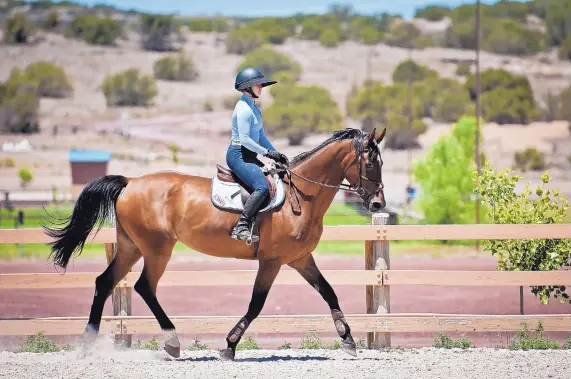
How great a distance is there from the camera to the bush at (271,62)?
103 metres

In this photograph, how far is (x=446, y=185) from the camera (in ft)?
112

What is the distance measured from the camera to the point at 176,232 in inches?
371

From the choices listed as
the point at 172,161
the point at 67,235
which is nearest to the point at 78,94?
the point at 172,161

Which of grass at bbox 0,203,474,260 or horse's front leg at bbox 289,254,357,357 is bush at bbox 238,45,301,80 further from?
horse's front leg at bbox 289,254,357,357

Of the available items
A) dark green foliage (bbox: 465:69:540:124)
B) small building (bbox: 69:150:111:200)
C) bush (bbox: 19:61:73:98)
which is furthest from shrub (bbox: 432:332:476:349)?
bush (bbox: 19:61:73:98)

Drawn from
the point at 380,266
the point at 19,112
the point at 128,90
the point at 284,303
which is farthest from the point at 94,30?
the point at 380,266

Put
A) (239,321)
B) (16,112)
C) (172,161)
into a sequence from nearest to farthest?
1. (239,321)
2. (172,161)
3. (16,112)

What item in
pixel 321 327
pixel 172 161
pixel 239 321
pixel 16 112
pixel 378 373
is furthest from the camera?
pixel 16 112

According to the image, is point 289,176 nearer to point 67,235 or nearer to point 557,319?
point 67,235

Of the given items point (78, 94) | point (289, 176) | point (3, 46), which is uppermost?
point (3, 46)

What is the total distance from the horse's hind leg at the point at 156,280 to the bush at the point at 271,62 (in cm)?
9279

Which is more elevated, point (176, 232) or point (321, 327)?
point (176, 232)

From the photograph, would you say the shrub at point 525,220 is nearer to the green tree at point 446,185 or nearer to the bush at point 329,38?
the green tree at point 446,185

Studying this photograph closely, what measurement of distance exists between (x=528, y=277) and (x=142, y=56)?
9911cm
